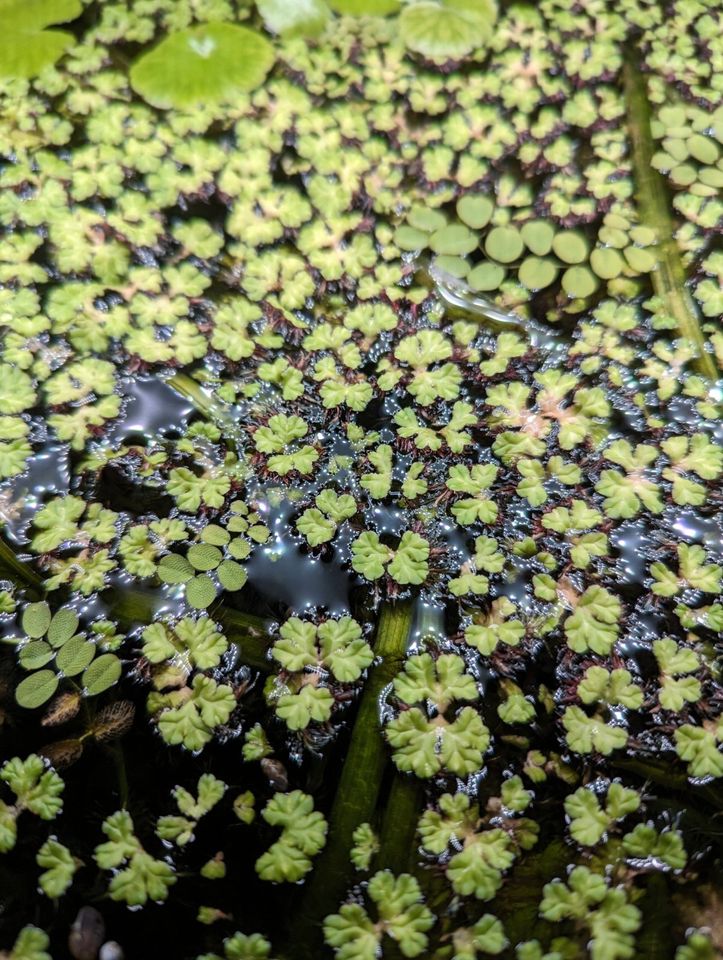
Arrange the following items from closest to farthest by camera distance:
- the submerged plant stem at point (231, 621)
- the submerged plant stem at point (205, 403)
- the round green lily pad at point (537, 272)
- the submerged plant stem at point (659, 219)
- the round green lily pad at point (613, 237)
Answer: the submerged plant stem at point (231, 621) → the submerged plant stem at point (205, 403) → the submerged plant stem at point (659, 219) → the round green lily pad at point (537, 272) → the round green lily pad at point (613, 237)

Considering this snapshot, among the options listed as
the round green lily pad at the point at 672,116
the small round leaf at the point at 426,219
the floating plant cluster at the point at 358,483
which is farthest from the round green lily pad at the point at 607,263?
the round green lily pad at the point at 672,116

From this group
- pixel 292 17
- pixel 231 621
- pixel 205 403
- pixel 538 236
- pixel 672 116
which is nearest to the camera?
pixel 231 621

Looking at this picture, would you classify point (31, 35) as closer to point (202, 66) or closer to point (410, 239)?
point (202, 66)

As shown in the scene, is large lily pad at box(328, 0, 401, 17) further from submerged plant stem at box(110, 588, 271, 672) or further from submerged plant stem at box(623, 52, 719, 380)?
submerged plant stem at box(110, 588, 271, 672)

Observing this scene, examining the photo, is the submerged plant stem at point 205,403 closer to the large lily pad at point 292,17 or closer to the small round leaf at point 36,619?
the small round leaf at point 36,619

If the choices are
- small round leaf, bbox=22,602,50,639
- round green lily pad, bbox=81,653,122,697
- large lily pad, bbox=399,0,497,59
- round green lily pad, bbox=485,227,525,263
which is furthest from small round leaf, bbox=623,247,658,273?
small round leaf, bbox=22,602,50,639

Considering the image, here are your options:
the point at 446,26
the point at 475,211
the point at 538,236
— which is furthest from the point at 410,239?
the point at 446,26
